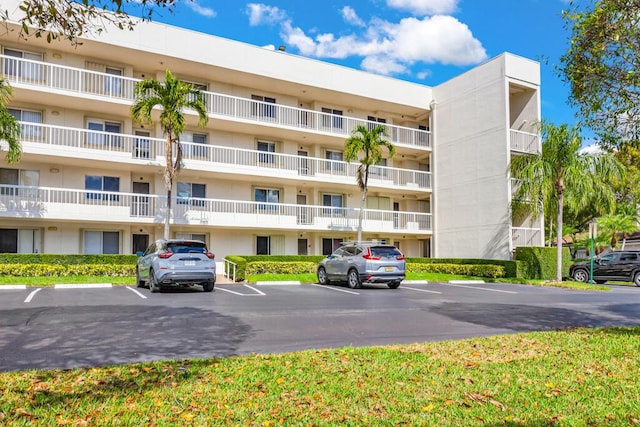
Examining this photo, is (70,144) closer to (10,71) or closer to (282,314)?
(10,71)

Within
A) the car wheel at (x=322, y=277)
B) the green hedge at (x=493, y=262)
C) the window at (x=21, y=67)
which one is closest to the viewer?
the car wheel at (x=322, y=277)

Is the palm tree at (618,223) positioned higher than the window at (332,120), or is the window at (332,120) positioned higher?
the window at (332,120)

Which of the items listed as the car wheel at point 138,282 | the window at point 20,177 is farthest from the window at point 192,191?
the car wheel at point 138,282

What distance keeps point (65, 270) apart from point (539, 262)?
20956 mm

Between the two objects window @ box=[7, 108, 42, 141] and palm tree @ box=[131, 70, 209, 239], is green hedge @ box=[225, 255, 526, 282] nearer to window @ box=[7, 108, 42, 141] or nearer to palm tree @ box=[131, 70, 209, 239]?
palm tree @ box=[131, 70, 209, 239]

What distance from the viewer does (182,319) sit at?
10180mm

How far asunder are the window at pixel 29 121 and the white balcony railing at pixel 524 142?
891 inches

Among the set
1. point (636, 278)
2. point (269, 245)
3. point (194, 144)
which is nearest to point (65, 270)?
point (194, 144)

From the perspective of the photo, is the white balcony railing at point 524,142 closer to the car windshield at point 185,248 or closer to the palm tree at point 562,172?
the palm tree at point 562,172

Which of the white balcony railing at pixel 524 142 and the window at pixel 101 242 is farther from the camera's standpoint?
the white balcony railing at pixel 524 142

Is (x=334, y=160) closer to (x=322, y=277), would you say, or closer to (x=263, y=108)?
(x=263, y=108)

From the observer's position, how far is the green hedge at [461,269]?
24828 mm

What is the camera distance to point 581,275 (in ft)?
82.9

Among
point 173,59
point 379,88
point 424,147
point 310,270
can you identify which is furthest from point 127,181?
point 424,147
